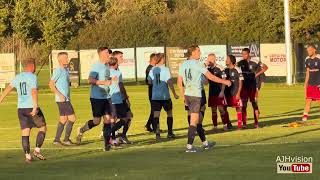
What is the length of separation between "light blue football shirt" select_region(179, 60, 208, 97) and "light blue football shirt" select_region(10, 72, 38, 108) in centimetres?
291

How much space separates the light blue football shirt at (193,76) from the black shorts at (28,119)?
9.45 feet

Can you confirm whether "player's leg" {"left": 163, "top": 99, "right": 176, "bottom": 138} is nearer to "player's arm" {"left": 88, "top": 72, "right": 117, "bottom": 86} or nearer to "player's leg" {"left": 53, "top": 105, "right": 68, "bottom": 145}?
"player's arm" {"left": 88, "top": 72, "right": 117, "bottom": 86}

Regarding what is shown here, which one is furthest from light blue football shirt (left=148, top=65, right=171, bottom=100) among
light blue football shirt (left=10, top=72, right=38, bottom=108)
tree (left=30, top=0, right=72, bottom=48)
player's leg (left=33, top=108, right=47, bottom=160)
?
tree (left=30, top=0, right=72, bottom=48)

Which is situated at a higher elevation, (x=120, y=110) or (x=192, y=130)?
(x=120, y=110)

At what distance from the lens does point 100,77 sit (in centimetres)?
1777

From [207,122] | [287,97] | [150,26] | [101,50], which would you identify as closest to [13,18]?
[150,26]

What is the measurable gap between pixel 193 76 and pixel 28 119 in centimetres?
324

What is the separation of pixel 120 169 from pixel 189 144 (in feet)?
7.70

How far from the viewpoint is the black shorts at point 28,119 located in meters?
15.9

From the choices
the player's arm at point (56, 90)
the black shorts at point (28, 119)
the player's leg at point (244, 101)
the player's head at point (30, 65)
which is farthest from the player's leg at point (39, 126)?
the player's leg at point (244, 101)

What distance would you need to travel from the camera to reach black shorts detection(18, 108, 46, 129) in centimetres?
1590

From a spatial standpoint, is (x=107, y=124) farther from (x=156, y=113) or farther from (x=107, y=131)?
(x=156, y=113)

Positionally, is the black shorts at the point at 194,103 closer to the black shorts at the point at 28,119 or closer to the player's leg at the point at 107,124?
the player's leg at the point at 107,124

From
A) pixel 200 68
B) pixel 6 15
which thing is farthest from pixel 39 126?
pixel 6 15
